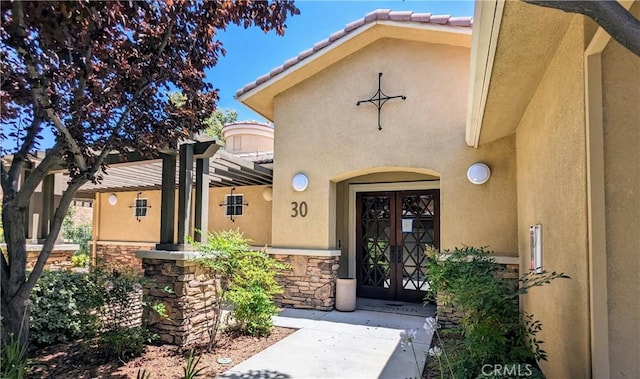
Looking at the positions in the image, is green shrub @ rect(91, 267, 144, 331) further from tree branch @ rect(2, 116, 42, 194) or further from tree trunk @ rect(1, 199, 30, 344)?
tree branch @ rect(2, 116, 42, 194)

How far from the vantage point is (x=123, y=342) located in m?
5.54

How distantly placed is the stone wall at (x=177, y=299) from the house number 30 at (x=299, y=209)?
334 cm

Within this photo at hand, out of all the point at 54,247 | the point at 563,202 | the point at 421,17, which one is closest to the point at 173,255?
the point at 54,247

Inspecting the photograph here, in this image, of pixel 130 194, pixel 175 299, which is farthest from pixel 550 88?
pixel 130 194

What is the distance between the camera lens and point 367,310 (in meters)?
9.04

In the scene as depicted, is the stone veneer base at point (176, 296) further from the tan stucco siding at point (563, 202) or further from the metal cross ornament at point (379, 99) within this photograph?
the metal cross ornament at point (379, 99)

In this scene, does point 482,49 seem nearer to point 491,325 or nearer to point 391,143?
point 491,325

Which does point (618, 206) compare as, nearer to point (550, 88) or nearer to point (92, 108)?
point (550, 88)

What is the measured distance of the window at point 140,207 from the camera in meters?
15.0

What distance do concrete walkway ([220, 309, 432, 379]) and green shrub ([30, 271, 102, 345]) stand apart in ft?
8.16

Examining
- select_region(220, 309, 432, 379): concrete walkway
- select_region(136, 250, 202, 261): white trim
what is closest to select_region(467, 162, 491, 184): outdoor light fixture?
select_region(220, 309, 432, 379): concrete walkway

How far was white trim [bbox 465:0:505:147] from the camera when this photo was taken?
10.9 ft

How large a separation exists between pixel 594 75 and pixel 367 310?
7333 mm

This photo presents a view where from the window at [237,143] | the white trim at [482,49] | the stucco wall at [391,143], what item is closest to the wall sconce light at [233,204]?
the window at [237,143]
